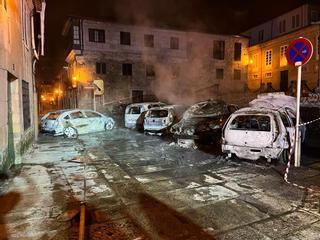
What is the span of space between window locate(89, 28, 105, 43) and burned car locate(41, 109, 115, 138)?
10952 mm

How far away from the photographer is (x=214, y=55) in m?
28.5

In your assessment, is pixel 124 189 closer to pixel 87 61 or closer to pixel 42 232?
pixel 42 232

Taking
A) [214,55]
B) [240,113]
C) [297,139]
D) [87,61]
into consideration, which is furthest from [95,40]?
[297,139]

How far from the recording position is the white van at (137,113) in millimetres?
15805

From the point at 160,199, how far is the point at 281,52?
83.1 feet

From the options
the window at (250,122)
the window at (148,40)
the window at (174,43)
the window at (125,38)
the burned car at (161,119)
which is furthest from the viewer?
the window at (174,43)

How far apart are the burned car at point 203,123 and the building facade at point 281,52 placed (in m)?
12.4

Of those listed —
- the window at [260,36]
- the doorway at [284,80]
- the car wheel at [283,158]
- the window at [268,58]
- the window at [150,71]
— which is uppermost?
the window at [260,36]

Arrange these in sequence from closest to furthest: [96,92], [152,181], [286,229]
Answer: [286,229] → [152,181] → [96,92]

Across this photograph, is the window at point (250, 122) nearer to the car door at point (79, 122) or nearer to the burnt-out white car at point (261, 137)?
the burnt-out white car at point (261, 137)

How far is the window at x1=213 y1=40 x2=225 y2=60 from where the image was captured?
2841 centimetres

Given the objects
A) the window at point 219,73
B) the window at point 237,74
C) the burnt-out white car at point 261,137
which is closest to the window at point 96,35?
the window at point 219,73

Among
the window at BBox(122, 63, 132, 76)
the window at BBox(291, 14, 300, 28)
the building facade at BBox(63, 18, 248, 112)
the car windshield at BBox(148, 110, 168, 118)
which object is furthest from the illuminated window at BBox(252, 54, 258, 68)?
the car windshield at BBox(148, 110, 168, 118)

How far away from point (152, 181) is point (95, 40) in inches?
801
